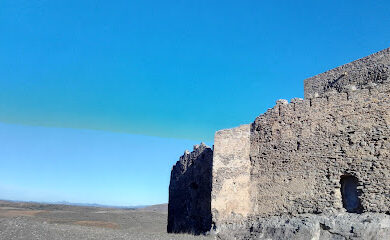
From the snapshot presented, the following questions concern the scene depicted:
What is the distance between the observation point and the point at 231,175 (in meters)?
11.5

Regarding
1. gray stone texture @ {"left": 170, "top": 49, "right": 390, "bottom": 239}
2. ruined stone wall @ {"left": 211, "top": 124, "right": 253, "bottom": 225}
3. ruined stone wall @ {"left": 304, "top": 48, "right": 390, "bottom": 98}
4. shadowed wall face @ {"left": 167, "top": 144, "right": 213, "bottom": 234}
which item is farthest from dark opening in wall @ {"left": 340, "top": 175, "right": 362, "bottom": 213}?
shadowed wall face @ {"left": 167, "top": 144, "right": 213, "bottom": 234}

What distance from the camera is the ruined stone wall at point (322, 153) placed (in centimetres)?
869

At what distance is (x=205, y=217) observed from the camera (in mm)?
12570

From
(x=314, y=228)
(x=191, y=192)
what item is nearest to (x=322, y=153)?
(x=314, y=228)

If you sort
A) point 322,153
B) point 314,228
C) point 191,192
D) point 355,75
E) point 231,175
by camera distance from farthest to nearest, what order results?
point 191,192 → point 355,75 → point 231,175 → point 322,153 → point 314,228

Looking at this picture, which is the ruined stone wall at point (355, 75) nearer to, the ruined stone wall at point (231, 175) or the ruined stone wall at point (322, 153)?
the ruined stone wall at point (322, 153)

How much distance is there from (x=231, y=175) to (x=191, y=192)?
168 inches

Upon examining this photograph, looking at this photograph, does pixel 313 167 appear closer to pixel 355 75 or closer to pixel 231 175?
pixel 231 175

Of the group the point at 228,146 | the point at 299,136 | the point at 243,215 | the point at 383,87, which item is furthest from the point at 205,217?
the point at 383,87

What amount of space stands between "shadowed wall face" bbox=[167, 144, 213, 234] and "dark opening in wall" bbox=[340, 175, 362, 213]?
461 centimetres

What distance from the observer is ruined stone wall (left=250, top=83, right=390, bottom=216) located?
8.69 meters

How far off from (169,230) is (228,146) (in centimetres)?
789

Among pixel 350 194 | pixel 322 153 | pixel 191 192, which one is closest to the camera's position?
pixel 350 194

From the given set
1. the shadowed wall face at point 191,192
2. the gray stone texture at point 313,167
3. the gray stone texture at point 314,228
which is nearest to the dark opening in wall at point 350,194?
the gray stone texture at point 313,167
